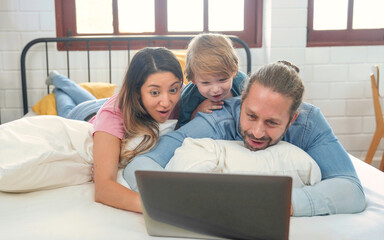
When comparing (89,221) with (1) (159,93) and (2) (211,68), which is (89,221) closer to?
(1) (159,93)

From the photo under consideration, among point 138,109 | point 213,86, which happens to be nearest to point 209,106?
point 213,86

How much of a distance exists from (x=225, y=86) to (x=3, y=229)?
864 millimetres

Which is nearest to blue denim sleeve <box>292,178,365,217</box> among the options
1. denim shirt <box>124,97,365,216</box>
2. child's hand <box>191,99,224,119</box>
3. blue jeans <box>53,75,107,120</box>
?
denim shirt <box>124,97,365,216</box>

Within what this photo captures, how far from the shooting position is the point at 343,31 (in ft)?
10.4

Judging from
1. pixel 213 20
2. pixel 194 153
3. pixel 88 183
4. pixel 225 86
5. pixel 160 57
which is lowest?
pixel 88 183

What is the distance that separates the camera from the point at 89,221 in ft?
3.60

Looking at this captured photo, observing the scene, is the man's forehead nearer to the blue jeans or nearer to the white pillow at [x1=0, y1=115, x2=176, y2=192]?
the white pillow at [x1=0, y1=115, x2=176, y2=192]

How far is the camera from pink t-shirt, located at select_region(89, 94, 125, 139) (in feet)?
4.47

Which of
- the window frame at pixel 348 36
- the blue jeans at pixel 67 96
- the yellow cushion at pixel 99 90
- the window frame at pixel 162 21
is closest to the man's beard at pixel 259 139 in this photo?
the blue jeans at pixel 67 96

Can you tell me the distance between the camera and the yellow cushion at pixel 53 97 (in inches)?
99.0

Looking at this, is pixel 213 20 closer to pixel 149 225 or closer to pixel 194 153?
pixel 194 153

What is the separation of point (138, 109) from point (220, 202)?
0.71 meters

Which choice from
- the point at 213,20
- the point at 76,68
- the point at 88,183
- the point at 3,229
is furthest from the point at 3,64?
the point at 3,229

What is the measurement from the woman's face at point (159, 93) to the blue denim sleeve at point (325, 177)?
0.42 metres
